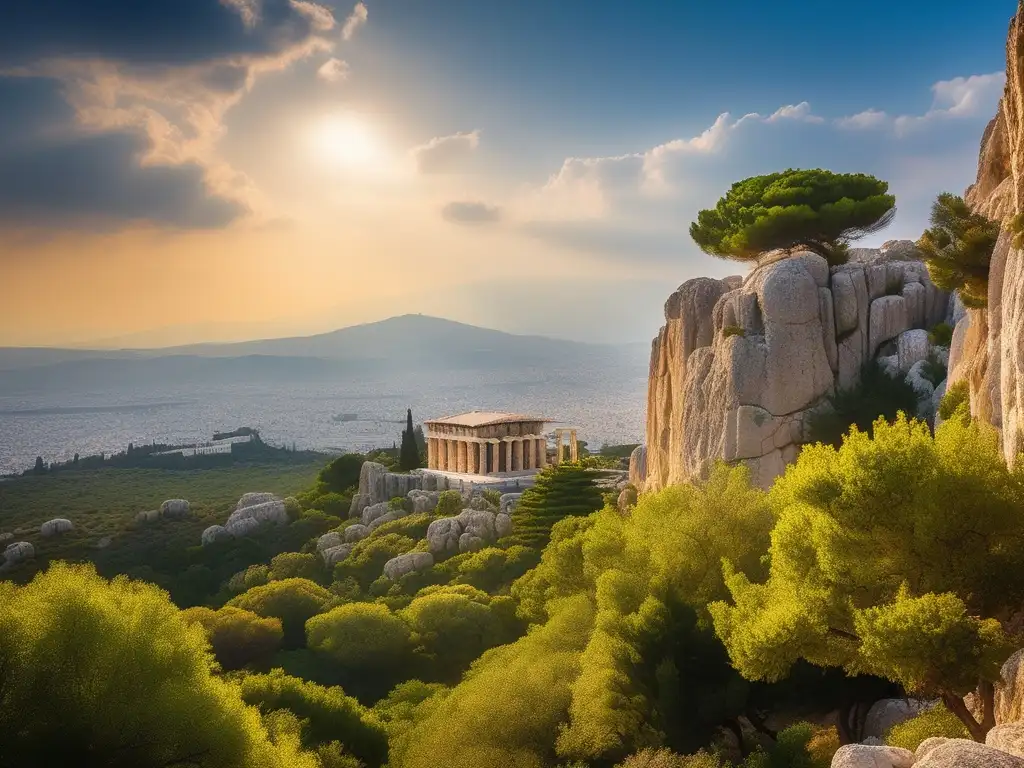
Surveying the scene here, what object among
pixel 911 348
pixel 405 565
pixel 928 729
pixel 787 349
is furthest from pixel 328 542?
pixel 928 729

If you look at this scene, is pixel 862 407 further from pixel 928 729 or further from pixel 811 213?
pixel 928 729

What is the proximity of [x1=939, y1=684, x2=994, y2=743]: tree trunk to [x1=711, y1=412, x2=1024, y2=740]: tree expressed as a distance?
34 mm

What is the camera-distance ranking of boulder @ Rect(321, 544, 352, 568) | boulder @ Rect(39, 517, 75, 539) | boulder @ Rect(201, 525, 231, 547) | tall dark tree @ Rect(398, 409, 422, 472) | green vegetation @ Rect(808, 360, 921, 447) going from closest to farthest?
green vegetation @ Rect(808, 360, 921, 447) < boulder @ Rect(321, 544, 352, 568) < boulder @ Rect(201, 525, 231, 547) < boulder @ Rect(39, 517, 75, 539) < tall dark tree @ Rect(398, 409, 422, 472)

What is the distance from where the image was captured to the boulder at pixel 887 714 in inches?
754

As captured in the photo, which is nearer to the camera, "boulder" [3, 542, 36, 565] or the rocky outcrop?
the rocky outcrop

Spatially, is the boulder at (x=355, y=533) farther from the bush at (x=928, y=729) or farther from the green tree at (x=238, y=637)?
Answer: the bush at (x=928, y=729)

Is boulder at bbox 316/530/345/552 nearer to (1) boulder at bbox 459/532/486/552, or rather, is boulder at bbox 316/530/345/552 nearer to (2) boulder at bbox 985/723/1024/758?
(1) boulder at bbox 459/532/486/552

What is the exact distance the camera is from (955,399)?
2033 cm

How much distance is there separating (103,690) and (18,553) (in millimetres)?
55836

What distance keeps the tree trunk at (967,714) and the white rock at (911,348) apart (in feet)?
58.3

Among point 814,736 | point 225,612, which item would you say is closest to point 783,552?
point 814,736

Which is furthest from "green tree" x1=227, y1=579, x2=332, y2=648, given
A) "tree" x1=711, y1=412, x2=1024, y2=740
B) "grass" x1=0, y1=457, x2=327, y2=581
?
"tree" x1=711, y1=412, x2=1024, y2=740

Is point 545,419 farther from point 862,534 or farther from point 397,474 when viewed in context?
point 862,534

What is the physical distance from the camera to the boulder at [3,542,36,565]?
2348 inches
